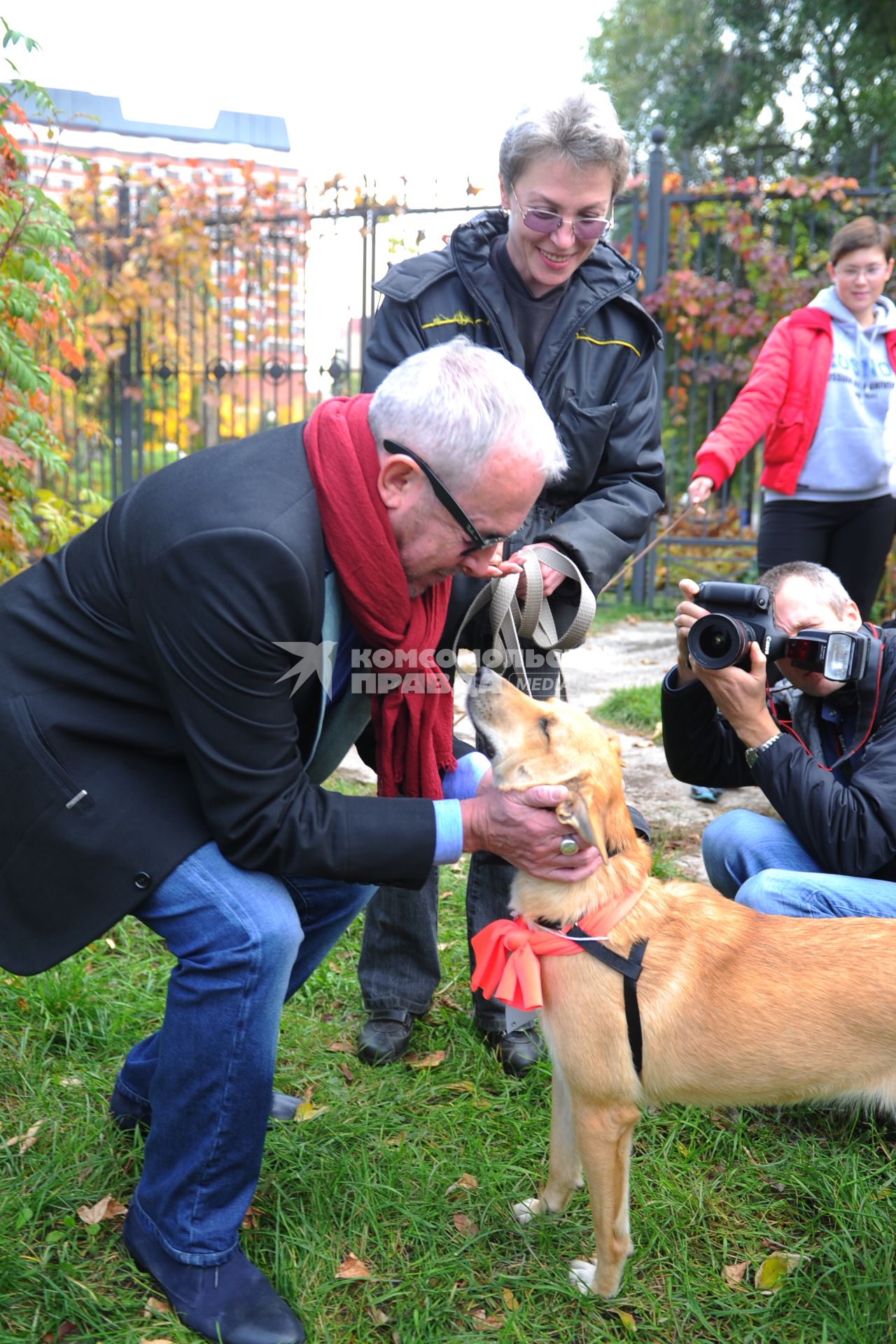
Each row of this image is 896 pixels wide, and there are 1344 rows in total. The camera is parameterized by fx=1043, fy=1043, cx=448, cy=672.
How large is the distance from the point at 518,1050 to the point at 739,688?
51.1 inches

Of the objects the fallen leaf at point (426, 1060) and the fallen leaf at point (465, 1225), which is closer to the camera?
the fallen leaf at point (465, 1225)

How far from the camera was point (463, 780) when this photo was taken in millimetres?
2791

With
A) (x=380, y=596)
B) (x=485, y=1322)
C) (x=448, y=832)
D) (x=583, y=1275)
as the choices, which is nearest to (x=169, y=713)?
(x=380, y=596)

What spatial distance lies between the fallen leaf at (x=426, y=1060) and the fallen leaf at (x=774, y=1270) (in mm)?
1088

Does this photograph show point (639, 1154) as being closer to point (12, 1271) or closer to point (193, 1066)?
point (193, 1066)

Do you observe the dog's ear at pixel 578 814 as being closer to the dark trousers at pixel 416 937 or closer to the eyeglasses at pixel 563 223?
the dark trousers at pixel 416 937

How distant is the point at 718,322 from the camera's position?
9.43m

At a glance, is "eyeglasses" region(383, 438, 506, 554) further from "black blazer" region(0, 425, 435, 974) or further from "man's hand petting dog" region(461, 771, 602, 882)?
"man's hand petting dog" region(461, 771, 602, 882)

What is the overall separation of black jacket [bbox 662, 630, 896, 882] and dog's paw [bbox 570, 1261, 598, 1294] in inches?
48.4

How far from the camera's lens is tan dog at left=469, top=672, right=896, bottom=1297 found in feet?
7.77

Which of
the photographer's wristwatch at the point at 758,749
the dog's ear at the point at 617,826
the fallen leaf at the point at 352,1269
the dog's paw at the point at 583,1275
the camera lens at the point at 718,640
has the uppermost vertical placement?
the camera lens at the point at 718,640

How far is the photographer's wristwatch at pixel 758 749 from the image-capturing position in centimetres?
287

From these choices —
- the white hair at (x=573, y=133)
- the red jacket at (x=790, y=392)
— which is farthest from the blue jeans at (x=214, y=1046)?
the red jacket at (x=790, y=392)

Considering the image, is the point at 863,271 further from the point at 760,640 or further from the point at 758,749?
the point at 758,749
